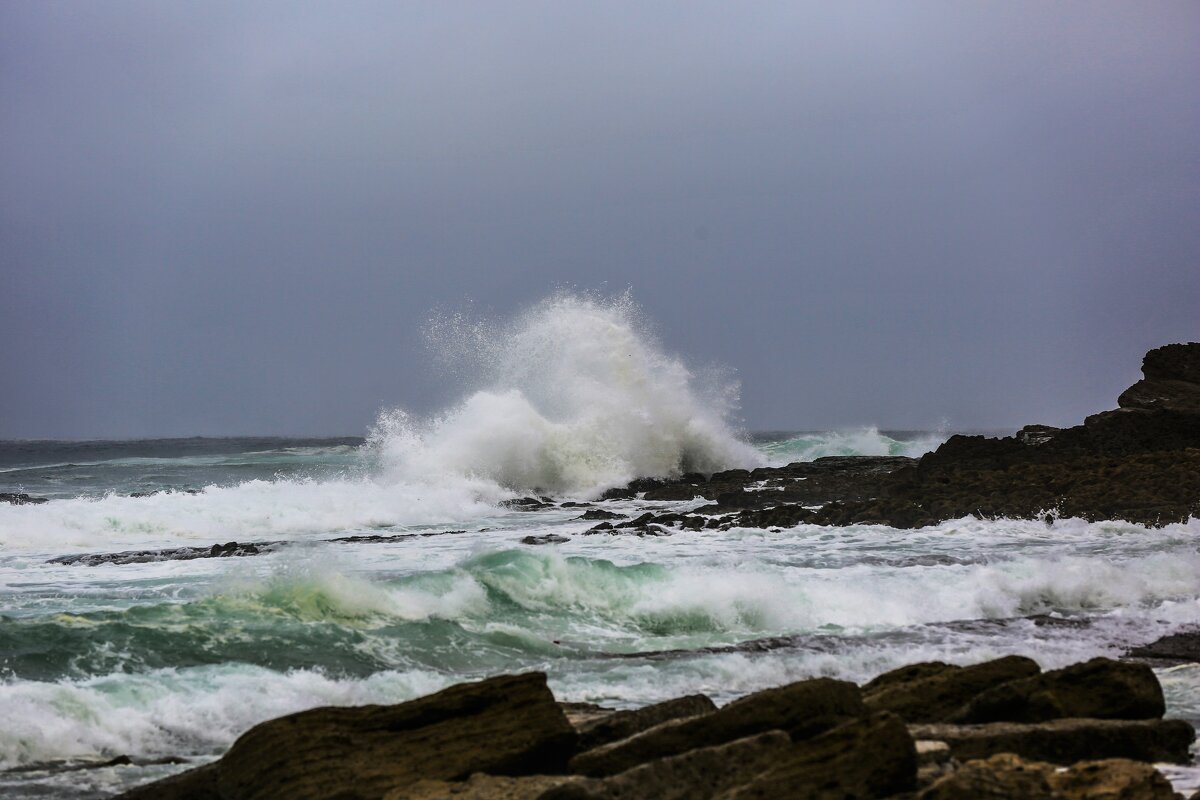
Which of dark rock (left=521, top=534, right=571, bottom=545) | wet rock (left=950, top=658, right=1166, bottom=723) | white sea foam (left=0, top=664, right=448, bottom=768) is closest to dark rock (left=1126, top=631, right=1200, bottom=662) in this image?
wet rock (left=950, top=658, right=1166, bottom=723)

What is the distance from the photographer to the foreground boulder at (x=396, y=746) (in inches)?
172

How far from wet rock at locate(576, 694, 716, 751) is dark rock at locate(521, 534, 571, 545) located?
11276 millimetres

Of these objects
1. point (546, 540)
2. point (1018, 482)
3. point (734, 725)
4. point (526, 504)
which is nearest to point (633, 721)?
point (734, 725)

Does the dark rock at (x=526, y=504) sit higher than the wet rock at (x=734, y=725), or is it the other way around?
the dark rock at (x=526, y=504)

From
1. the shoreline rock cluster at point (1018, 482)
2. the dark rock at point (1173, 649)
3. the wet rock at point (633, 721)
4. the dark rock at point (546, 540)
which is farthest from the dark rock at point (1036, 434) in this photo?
the wet rock at point (633, 721)

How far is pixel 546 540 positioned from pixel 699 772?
12.9 meters

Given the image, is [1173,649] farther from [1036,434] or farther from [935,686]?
[1036,434]

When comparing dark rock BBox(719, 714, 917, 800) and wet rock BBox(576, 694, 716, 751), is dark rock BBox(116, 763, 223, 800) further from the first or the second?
dark rock BBox(719, 714, 917, 800)

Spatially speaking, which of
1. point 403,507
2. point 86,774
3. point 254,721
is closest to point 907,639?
point 254,721

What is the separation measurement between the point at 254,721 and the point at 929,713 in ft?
13.1

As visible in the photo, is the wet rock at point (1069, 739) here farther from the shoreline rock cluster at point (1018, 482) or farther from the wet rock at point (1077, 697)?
the shoreline rock cluster at point (1018, 482)

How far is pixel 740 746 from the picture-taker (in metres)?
4.08

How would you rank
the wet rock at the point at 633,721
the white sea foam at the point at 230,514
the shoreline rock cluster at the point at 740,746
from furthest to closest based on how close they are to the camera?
1. the white sea foam at the point at 230,514
2. the wet rock at the point at 633,721
3. the shoreline rock cluster at the point at 740,746

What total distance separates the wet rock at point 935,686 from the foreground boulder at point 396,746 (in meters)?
1.54
